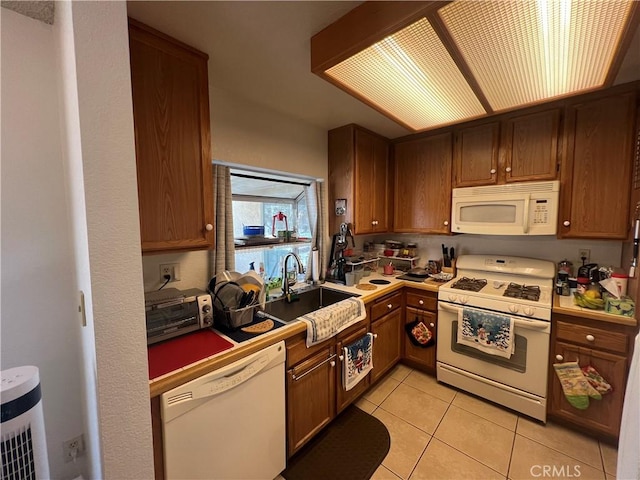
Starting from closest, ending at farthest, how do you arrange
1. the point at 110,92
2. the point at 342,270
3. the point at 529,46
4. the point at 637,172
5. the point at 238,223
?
the point at 110,92
the point at 529,46
the point at 637,172
the point at 238,223
the point at 342,270

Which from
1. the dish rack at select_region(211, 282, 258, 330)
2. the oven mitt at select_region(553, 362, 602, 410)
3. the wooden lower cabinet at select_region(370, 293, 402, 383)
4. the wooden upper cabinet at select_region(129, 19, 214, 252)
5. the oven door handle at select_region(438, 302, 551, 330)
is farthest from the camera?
the wooden lower cabinet at select_region(370, 293, 402, 383)

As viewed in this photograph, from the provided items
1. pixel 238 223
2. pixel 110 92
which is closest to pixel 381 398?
pixel 238 223

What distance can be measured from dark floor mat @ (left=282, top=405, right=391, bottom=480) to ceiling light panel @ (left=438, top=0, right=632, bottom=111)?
7.45ft

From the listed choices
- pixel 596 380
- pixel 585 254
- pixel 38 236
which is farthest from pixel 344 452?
pixel 585 254

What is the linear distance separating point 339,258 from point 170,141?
1.63m

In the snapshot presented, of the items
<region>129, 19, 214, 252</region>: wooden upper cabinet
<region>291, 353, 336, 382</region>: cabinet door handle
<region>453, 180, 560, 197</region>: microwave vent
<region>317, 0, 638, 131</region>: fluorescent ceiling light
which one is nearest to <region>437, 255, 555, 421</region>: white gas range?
<region>453, 180, 560, 197</region>: microwave vent

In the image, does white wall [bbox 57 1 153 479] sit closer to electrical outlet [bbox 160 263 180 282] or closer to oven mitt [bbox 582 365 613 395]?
electrical outlet [bbox 160 263 180 282]

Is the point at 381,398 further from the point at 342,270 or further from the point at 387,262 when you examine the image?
the point at 387,262

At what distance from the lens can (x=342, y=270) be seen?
95.1 inches

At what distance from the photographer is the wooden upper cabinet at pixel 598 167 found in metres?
1.72

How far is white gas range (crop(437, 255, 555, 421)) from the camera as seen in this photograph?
183cm

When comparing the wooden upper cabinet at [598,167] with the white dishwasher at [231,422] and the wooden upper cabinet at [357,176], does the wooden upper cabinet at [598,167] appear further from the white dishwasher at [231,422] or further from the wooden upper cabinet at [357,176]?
the white dishwasher at [231,422]

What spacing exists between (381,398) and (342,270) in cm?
111

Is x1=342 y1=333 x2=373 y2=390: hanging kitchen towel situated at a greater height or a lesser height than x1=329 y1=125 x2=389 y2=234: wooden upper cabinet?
lesser
